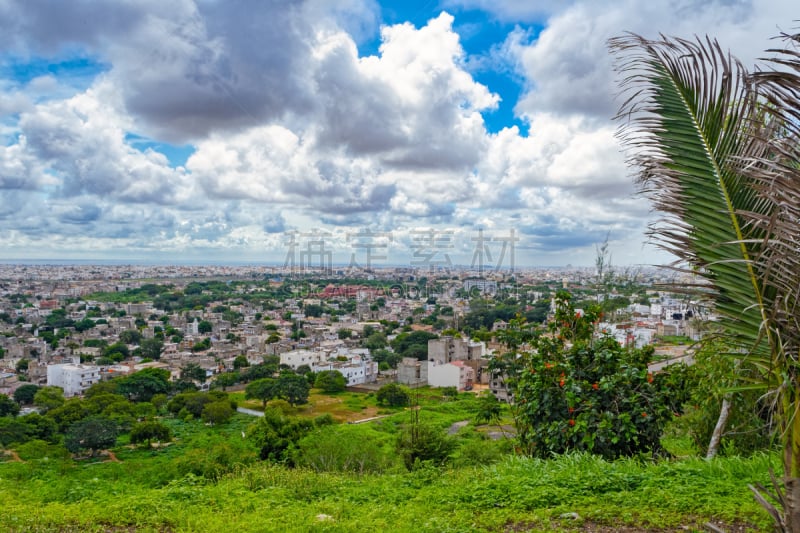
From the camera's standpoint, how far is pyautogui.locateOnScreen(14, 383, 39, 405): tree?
17.8 metres

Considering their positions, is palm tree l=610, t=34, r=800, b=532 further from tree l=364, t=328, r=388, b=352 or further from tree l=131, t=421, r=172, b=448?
tree l=364, t=328, r=388, b=352

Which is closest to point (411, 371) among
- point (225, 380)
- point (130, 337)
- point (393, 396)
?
point (393, 396)

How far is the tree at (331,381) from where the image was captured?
71.1 ft

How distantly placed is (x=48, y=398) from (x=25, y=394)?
1.78 meters

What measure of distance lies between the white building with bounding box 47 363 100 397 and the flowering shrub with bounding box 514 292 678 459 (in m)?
21.0

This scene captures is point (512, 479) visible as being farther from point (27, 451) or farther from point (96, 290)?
point (96, 290)

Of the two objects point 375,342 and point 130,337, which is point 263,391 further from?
point 130,337

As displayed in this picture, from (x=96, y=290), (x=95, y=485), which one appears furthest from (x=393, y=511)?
(x=96, y=290)

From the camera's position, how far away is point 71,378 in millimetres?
20141

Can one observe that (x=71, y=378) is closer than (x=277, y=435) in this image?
No

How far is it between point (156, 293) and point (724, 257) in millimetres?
59004

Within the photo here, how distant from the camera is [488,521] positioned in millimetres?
2521

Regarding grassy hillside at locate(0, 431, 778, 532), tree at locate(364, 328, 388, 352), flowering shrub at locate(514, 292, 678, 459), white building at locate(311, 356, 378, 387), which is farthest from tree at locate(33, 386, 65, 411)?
flowering shrub at locate(514, 292, 678, 459)

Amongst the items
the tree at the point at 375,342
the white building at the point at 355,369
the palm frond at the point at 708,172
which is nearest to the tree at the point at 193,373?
the white building at the point at 355,369
